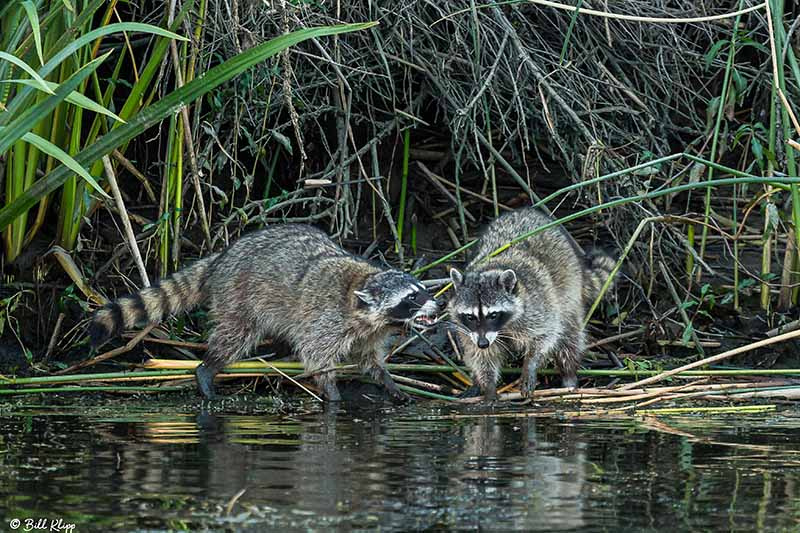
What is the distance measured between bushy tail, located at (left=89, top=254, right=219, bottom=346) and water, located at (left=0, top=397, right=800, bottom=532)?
43 cm

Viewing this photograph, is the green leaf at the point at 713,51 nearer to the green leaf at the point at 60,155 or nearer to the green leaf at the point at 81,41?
the green leaf at the point at 81,41

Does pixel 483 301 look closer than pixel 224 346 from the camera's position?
Yes

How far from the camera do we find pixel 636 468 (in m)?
4.51

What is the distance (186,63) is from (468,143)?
5.87 ft

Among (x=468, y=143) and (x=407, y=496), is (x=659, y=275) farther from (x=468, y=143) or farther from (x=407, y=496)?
(x=407, y=496)

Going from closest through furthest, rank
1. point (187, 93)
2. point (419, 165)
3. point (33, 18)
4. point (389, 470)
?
point (389, 470)
point (33, 18)
point (187, 93)
point (419, 165)

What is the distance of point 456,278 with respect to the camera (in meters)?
6.69

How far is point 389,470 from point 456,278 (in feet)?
7.74

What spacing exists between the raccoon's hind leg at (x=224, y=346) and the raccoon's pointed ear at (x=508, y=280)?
1.34m

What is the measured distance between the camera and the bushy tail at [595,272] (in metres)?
7.22

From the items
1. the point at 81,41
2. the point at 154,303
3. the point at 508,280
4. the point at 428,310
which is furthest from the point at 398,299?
the point at 81,41

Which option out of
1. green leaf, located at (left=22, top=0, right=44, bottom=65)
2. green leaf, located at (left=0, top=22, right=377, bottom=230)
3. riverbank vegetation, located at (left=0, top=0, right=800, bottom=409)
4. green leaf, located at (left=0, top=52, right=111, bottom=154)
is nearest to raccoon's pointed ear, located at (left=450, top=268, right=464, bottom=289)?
riverbank vegetation, located at (left=0, top=0, right=800, bottom=409)

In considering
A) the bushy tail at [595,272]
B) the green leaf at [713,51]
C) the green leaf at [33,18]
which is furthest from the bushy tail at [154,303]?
the green leaf at [713,51]

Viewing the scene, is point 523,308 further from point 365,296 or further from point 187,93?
point 187,93
